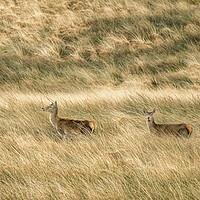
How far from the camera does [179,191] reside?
15.8ft

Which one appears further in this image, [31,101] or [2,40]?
[2,40]

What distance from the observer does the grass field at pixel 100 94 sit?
5219mm

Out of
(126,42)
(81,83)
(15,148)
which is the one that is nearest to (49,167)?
(15,148)

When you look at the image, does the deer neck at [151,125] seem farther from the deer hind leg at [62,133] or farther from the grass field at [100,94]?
the deer hind leg at [62,133]

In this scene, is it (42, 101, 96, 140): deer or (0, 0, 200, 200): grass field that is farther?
(42, 101, 96, 140): deer

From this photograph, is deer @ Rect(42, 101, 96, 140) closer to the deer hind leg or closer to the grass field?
the deer hind leg

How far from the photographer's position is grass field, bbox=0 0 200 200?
522cm

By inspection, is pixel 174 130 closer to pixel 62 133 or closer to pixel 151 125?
pixel 151 125

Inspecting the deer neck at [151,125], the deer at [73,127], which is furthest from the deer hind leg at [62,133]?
the deer neck at [151,125]

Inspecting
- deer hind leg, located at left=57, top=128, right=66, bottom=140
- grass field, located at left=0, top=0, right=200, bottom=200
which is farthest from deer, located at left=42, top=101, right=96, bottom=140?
grass field, located at left=0, top=0, right=200, bottom=200

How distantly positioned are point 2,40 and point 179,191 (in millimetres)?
14580

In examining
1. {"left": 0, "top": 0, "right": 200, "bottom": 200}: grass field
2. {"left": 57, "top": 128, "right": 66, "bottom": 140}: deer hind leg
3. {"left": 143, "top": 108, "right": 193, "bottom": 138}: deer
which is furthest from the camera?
{"left": 57, "top": 128, "right": 66, "bottom": 140}: deer hind leg

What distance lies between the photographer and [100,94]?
36.6ft

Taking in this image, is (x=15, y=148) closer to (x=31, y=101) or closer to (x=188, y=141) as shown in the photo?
(x=188, y=141)
